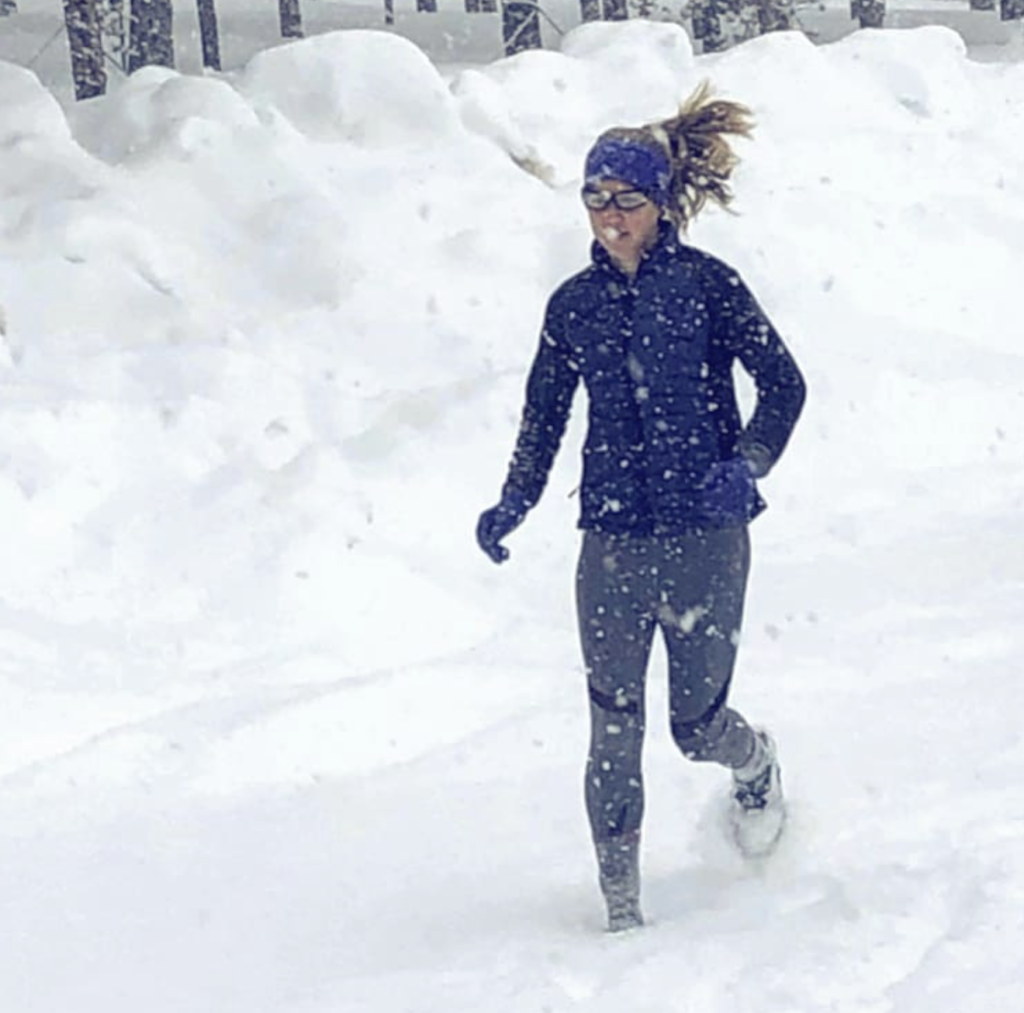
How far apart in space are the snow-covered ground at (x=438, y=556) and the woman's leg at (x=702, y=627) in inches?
19.1

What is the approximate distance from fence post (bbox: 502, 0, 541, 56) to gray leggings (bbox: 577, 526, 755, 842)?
15063 mm

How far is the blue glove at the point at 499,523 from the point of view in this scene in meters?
5.08

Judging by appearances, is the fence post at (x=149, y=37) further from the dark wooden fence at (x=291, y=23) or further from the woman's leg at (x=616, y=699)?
the woman's leg at (x=616, y=699)

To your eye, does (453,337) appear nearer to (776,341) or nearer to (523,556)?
(523,556)

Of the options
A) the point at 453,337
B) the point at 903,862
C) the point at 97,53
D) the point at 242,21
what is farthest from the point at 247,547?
the point at 242,21

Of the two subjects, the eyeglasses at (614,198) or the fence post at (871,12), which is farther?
the fence post at (871,12)

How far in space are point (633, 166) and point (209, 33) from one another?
20983 mm

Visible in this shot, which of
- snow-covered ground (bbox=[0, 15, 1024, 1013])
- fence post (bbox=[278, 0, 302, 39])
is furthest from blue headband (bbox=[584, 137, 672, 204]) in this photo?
fence post (bbox=[278, 0, 302, 39])

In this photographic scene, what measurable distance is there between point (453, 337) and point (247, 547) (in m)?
3.00

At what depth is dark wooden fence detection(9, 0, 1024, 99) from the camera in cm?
1694

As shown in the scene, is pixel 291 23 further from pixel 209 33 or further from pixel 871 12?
pixel 871 12

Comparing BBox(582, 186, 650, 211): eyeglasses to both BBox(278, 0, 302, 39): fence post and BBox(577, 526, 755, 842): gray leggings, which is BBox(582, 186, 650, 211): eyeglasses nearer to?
BBox(577, 526, 755, 842): gray leggings

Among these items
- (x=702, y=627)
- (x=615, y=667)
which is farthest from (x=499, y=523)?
(x=702, y=627)

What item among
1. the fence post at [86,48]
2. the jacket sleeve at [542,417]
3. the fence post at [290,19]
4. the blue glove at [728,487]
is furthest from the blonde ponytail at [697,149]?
the fence post at [290,19]
